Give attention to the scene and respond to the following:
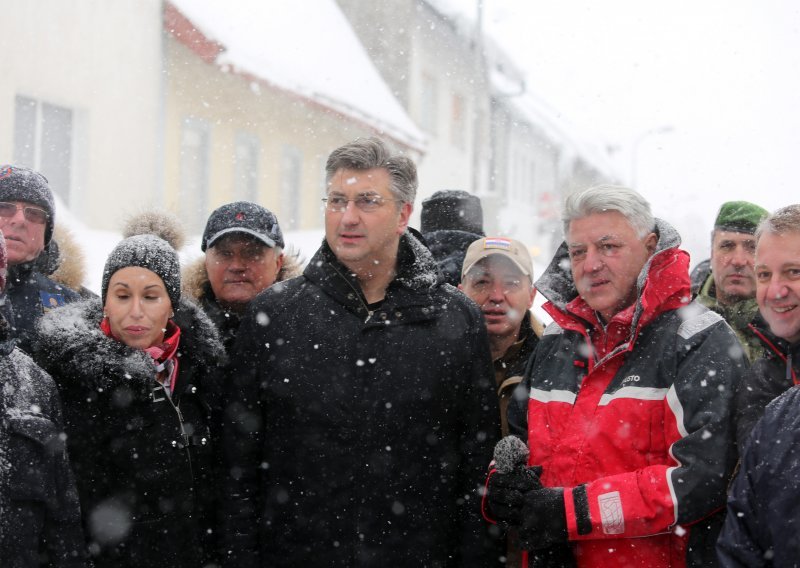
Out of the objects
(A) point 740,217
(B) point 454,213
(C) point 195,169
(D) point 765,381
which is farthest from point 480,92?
(D) point 765,381

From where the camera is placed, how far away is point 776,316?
240 centimetres

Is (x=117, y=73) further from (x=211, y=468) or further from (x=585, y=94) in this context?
(x=585, y=94)

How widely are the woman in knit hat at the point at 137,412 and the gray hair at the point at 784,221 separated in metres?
2.00

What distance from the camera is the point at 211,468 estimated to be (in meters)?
2.99

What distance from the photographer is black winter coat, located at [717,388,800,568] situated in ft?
6.70

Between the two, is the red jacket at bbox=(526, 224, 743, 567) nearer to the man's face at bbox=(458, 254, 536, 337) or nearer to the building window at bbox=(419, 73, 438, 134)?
the man's face at bbox=(458, 254, 536, 337)

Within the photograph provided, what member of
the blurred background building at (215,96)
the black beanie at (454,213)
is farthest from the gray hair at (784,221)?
the blurred background building at (215,96)

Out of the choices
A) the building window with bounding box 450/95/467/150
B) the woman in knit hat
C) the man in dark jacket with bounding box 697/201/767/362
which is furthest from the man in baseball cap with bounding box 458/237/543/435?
the building window with bounding box 450/95/467/150

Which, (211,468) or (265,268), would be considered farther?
(265,268)

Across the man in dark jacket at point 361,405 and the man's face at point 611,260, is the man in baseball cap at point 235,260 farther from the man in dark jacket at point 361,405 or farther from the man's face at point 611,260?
the man's face at point 611,260

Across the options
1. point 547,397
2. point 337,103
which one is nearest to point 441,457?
point 547,397

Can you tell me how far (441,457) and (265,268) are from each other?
131cm

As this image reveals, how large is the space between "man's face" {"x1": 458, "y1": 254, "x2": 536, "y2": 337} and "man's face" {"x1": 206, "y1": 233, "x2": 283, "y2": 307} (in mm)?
946

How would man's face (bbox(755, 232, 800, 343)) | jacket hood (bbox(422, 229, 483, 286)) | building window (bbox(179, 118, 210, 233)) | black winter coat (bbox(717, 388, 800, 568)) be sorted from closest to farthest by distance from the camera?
black winter coat (bbox(717, 388, 800, 568)) < man's face (bbox(755, 232, 800, 343)) < jacket hood (bbox(422, 229, 483, 286)) < building window (bbox(179, 118, 210, 233))
